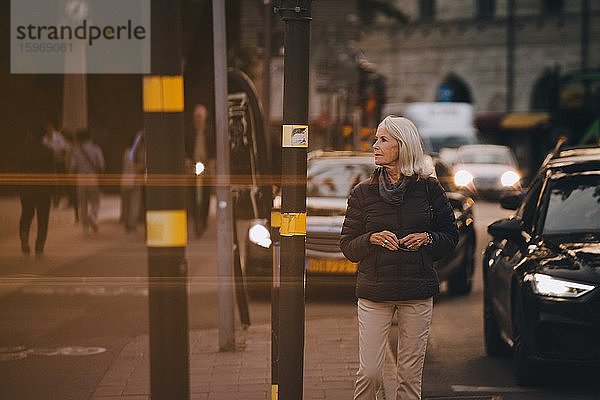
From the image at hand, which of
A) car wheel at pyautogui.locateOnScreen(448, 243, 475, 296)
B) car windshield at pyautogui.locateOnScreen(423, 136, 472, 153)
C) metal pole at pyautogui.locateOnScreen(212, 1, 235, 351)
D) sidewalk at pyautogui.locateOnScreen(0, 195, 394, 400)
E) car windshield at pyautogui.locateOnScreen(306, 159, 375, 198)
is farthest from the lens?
car windshield at pyautogui.locateOnScreen(423, 136, 472, 153)

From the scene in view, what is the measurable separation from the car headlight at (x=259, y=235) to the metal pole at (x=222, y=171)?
265 centimetres

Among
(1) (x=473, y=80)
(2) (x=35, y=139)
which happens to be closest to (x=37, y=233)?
(2) (x=35, y=139)

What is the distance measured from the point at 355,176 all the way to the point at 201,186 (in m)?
8.47

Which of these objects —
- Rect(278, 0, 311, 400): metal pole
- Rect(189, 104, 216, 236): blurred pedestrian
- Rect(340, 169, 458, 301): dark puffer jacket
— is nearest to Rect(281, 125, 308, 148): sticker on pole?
Rect(278, 0, 311, 400): metal pole

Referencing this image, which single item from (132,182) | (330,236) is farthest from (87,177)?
(330,236)

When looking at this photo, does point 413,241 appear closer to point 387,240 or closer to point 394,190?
point 387,240

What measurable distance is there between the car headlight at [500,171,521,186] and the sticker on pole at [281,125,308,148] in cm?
3270

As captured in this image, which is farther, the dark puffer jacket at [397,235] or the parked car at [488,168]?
the parked car at [488,168]

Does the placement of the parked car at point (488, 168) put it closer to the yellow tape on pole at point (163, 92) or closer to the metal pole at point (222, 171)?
the metal pole at point (222, 171)

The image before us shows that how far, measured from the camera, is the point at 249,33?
26688mm

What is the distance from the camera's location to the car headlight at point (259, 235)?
13984 millimetres

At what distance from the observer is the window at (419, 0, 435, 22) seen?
79.6 meters

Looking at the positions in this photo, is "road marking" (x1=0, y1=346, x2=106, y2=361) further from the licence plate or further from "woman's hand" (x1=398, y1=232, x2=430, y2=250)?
"woman's hand" (x1=398, y1=232, x2=430, y2=250)

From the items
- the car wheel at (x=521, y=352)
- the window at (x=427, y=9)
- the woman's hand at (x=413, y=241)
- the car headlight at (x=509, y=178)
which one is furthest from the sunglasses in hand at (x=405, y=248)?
the window at (x=427, y=9)
